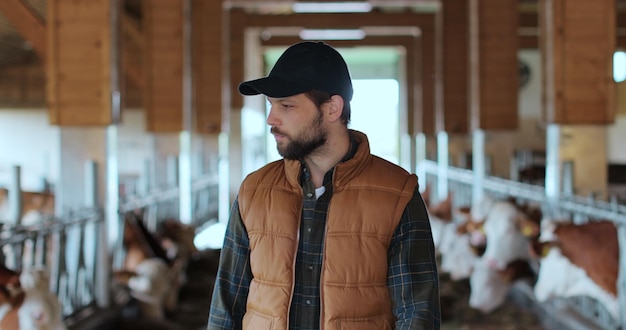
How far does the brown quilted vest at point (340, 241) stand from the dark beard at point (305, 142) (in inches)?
2.2

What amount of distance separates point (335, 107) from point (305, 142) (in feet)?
0.40

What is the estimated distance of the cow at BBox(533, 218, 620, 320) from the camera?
4527 mm

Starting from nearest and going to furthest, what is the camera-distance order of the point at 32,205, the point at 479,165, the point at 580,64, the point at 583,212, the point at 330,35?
the point at 583,212, the point at 580,64, the point at 32,205, the point at 479,165, the point at 330,35

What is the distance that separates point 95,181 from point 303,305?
14.6ft

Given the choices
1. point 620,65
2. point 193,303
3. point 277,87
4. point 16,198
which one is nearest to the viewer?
point 277,87

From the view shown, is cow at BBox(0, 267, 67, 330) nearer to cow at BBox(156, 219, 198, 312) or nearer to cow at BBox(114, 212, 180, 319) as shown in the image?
cow at BBox(114, 212, 180, 319)

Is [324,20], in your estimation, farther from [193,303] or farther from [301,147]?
[301,147]

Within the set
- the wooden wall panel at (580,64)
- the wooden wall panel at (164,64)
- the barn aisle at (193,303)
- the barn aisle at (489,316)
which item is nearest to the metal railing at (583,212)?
the barn aisle at (489,316)

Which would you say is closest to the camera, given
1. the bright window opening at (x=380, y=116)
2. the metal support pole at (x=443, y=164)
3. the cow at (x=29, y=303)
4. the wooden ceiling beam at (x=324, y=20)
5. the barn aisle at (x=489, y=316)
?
the cow at (x=29, y=303)

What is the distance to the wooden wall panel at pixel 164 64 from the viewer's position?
400 inches

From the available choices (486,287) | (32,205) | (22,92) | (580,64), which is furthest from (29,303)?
(22,92)

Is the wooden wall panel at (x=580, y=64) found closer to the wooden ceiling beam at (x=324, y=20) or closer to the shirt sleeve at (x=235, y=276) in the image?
the shirt sleeve at (x=235, y=276)

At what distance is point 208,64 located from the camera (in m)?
14.0

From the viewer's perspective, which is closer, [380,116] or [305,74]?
[305,74]
